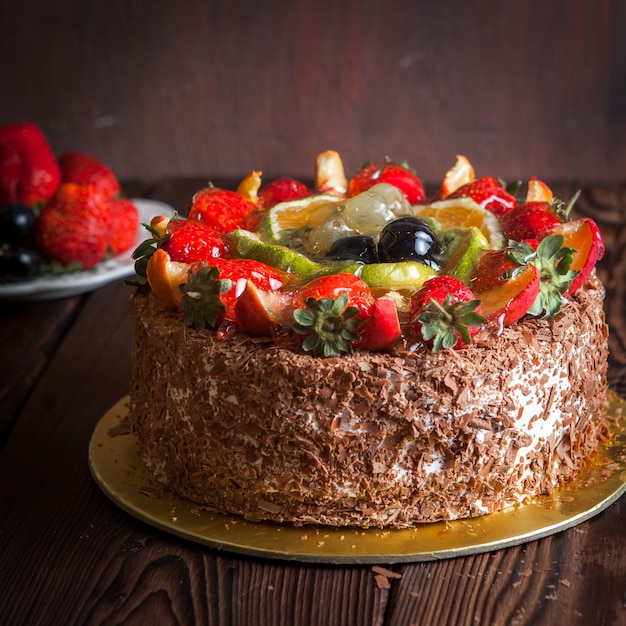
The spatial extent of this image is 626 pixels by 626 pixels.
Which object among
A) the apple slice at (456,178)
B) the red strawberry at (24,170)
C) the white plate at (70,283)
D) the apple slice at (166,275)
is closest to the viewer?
the apple slice at (166,275)

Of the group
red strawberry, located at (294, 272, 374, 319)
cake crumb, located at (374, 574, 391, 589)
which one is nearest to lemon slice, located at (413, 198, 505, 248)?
red strawberry, located at (294, 272, 374, 319)

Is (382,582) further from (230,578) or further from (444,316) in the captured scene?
(444,316)

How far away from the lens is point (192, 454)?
197 centimetres

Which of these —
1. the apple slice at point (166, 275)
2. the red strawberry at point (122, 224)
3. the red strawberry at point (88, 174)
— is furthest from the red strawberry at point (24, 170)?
the apple slice at point (166, 275)

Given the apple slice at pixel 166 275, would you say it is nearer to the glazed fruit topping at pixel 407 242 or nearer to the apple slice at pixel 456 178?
the glazed fruit topping at pixel 407 242

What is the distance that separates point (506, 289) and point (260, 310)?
41 cm

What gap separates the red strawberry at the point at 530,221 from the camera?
2098 millimetres

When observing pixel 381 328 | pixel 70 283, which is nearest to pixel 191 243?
pixel 381 328

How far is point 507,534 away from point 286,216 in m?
0.78

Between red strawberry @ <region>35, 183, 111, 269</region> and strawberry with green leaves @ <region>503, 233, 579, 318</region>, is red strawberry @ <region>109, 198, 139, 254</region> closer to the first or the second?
red strawberry @ <region>35, 183, 111, 269</region>

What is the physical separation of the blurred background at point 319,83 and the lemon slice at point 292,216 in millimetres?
2210

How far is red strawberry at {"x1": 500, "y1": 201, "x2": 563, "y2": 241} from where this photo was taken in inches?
82.6

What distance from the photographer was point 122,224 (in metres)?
3.40

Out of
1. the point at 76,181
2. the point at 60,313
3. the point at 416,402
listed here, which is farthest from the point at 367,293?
the point at 76,181
